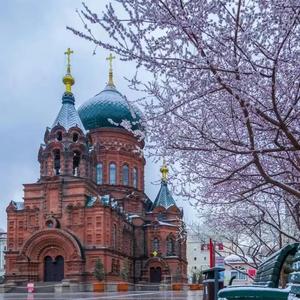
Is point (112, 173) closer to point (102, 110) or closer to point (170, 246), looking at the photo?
point (102, 110)

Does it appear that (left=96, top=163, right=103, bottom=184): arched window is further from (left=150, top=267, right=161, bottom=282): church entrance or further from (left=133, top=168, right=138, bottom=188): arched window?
(left=150, top=267, right=161, bottom=282): church entrance

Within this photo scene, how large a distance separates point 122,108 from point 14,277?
1809 cm

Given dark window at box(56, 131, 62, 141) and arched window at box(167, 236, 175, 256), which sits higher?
dark window at box(56, 131, 62, 141)

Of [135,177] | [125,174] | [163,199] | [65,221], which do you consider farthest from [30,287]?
[163,199]

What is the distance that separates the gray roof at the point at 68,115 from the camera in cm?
4547

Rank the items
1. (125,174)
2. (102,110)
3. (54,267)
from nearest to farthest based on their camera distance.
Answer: (54,267) < (102,110) < (125,174)

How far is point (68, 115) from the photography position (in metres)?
46.4

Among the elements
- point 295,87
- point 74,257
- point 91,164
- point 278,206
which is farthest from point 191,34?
point 91,164

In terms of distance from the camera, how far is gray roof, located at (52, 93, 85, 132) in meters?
45.5

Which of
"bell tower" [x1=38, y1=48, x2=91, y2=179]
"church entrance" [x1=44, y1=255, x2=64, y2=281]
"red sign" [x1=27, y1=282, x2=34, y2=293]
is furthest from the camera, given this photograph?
"bell tower" [x1=38, y1=48, x2=91, y2=179]

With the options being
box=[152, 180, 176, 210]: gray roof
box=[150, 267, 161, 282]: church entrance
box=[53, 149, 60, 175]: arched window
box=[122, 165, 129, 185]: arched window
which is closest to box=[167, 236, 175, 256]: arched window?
box=[150, 267, 161, 282]: church entrance

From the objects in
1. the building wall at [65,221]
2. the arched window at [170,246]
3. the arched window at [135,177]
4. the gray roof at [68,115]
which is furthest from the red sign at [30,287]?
the arched window at [135,177]

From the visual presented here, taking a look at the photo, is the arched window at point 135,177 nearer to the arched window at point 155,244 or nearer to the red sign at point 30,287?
the arched window at point 155,244

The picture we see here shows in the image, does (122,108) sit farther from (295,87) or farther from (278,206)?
(295,87)
